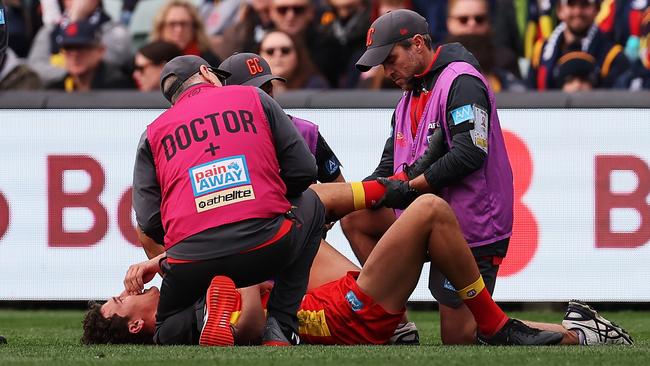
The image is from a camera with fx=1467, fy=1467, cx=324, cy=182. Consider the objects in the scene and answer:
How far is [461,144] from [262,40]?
4.63m

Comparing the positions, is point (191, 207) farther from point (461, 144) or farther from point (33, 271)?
point (33, 271)

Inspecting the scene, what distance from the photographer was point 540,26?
11805 mm

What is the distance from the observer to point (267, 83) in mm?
7723

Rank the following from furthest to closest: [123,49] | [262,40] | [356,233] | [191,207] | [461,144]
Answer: [123,49], [262,40], [356,233], [461,144], [191,207]

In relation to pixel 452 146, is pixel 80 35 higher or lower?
higher

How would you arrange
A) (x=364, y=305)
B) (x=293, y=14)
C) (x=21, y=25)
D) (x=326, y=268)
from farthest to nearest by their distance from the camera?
(x=21, y=25)
(x=293, y=14)
(x=326, y=268)
(x=364, y=305)

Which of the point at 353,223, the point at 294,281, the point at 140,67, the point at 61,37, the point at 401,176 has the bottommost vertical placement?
the point at 294,281

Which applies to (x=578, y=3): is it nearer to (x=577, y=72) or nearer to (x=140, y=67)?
(x=577, y=72)

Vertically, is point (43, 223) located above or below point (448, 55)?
below

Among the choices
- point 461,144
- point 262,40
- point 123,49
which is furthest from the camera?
point 123,49

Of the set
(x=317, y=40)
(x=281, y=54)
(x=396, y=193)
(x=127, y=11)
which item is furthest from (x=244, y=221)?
(x=127, y=11)

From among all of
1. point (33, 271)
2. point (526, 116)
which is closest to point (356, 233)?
point (526, 116)

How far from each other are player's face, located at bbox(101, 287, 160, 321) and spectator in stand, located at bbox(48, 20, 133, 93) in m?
4.73

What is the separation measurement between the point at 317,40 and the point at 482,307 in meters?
5.39
